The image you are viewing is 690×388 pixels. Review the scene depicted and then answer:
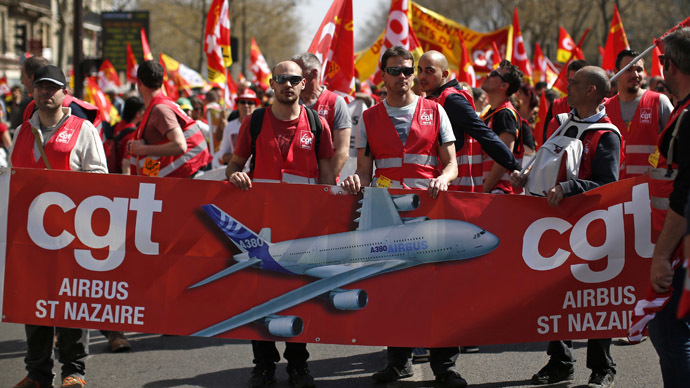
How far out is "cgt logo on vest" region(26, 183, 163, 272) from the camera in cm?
518

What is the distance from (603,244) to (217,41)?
319 inches

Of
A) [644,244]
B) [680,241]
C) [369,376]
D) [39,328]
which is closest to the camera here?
[680,241]

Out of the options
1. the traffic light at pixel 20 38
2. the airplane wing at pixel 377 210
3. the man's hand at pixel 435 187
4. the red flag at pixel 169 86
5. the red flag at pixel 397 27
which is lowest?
the airplane wing at pixel 377 210

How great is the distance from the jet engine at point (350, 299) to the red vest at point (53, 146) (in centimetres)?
198

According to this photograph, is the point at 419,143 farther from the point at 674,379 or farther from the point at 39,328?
the point at 39,328

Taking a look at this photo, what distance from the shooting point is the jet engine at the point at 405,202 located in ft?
16.7

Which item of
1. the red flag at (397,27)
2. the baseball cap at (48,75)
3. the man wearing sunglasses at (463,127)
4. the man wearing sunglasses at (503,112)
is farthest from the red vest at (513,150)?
the baseball cap at (48,75)

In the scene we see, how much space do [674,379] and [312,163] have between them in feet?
8.95

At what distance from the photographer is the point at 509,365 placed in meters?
6.20

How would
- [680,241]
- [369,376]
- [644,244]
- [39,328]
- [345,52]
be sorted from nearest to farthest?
[680,241] < [644,244] < [39,328] < [369,376] < [345,52]

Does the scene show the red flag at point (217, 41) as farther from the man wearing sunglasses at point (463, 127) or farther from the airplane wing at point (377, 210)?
the airplane wing at point (377, 210)

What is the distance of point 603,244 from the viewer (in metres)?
5.04

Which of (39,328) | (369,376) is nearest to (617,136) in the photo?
Answer: (369,376)

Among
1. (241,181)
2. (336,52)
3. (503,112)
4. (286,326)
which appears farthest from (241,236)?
(336,52)
